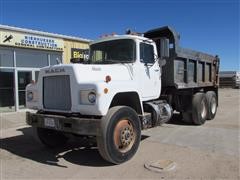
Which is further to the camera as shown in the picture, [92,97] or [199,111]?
[199,111]

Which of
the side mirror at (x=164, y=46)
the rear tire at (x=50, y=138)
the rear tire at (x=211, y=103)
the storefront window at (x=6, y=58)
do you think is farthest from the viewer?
the storefront window at (x=6, y=58)

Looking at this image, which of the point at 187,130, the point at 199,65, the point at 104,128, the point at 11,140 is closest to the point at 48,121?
the point at 104,128

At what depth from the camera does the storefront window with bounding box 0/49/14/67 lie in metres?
12.9

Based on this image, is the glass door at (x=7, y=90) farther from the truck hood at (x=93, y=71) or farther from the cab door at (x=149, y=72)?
the cab door at (x=149, y=72)

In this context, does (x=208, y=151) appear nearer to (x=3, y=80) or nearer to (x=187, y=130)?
(x=187, y=130)

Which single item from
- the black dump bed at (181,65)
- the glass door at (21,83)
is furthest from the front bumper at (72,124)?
the glass door at (21,83)

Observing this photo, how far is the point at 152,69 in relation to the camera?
714 cm

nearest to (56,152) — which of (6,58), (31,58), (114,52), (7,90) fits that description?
(114,52)

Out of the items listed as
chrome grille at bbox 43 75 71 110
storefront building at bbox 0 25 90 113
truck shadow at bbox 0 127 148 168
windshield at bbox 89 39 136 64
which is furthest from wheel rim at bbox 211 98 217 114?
storefront building at bbox 0 25 90 113

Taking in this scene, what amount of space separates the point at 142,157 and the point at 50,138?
2.42 meters

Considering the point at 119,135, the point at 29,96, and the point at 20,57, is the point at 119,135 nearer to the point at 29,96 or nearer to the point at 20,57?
the point at 29,96

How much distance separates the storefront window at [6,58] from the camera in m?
12.9

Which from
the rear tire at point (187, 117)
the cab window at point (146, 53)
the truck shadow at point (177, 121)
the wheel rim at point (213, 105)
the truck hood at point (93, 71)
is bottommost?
the truck shadow at point (177, 121)

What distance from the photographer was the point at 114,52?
272 inches
